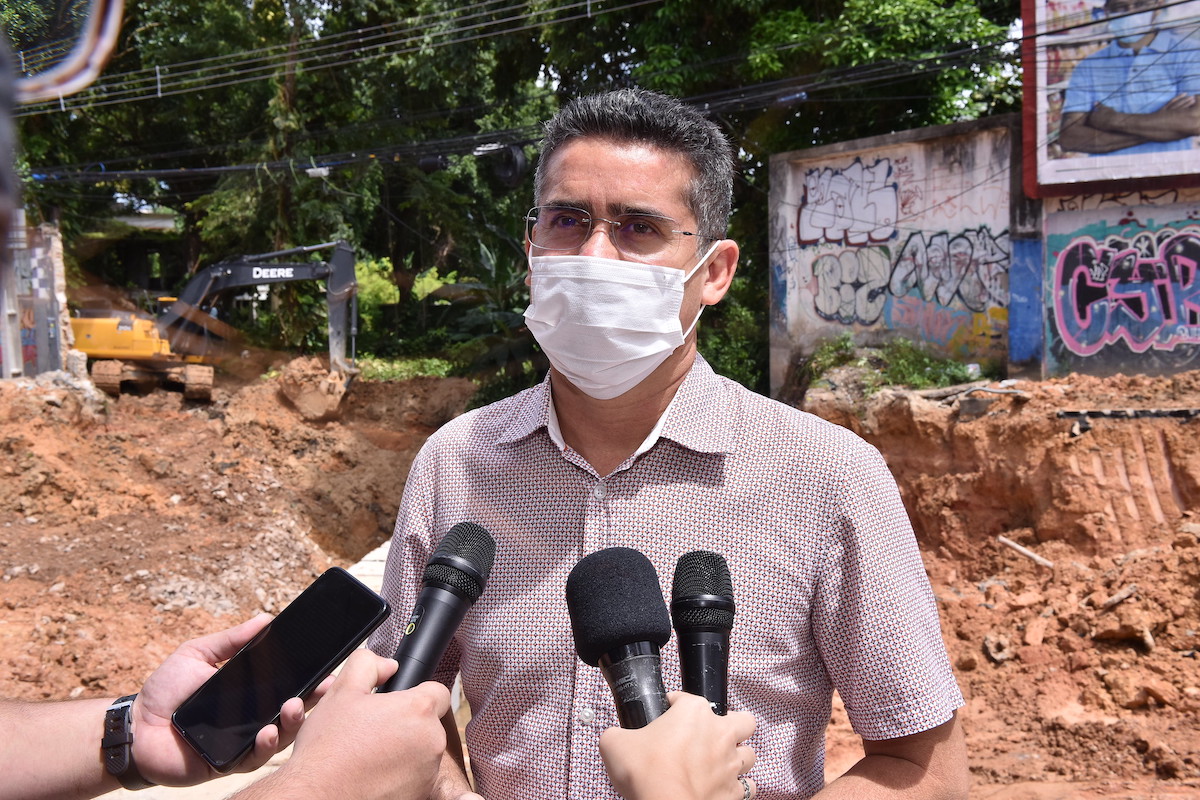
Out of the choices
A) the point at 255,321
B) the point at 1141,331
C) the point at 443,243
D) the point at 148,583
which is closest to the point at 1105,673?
the point at 1141,331

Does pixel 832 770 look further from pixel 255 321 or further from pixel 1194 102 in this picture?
pixel 255 321

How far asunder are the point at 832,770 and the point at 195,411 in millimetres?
14383

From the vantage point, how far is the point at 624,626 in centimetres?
140

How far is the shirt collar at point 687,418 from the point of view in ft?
6.66

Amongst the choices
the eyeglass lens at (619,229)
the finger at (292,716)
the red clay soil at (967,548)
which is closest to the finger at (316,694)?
the finger at (292,716)

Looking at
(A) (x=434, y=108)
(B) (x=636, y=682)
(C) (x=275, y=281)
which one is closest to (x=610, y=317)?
(B) (x=636, y=682)

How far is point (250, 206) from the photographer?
21.6 m

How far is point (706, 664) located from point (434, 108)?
77.8 feet

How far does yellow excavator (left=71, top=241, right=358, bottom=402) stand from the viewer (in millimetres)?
16859

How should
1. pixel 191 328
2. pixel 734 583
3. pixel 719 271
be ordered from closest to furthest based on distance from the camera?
pixel 734 583 → pixel 719 271 → pixel 191 328

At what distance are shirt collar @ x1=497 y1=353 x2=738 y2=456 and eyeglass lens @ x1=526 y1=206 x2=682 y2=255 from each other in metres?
0.34

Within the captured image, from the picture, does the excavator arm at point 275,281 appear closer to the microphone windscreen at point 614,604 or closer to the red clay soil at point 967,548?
the red clay soil at point 967,548

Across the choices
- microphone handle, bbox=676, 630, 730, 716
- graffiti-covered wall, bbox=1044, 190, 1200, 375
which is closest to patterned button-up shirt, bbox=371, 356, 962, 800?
microphone handle, bbox=676, 630, 730, 716

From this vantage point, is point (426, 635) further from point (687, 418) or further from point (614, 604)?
point (687, 418)
